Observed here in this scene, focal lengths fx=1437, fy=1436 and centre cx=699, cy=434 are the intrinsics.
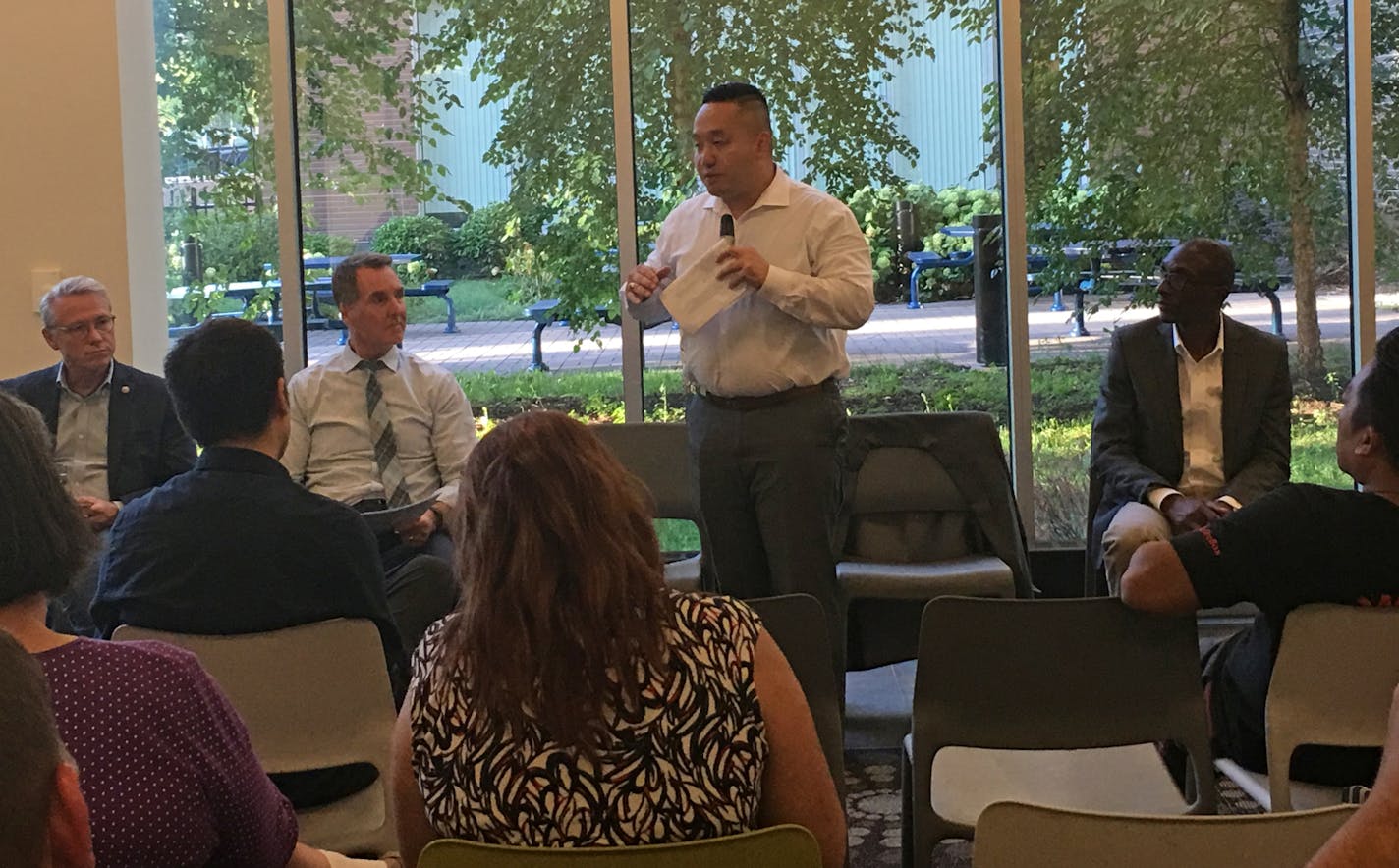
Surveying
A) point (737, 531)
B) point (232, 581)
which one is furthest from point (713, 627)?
point (737, 531)

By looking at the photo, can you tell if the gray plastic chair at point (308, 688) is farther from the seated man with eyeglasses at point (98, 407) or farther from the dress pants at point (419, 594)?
the seated man with eyeglasses at point (98, 407)

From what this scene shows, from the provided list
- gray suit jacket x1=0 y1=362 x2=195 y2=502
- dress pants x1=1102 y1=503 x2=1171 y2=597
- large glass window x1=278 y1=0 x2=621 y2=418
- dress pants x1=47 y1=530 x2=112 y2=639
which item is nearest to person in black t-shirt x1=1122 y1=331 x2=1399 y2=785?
dress pants x1=1102 y1=503 x2=1171 y2=597

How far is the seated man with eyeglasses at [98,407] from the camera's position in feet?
14.4

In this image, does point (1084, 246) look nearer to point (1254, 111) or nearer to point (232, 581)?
point (1254, 111)

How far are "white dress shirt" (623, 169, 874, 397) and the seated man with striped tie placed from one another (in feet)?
2.61

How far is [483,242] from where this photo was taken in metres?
5.45

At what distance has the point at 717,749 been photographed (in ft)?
5.81

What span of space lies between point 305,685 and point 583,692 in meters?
0.98

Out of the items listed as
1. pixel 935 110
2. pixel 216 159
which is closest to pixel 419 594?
pixel 216 159

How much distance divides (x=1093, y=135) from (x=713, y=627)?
4051 millimetres

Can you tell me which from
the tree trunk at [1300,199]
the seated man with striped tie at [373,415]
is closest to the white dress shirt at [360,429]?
the seated man with striped tie at [373,415]

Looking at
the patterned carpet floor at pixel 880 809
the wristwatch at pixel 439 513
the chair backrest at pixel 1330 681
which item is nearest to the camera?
the chair backrest at pixel 1330 681

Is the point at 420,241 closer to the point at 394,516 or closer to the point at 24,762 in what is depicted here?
the point at 394,516

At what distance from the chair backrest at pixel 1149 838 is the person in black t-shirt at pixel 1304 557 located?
3.06 feet
